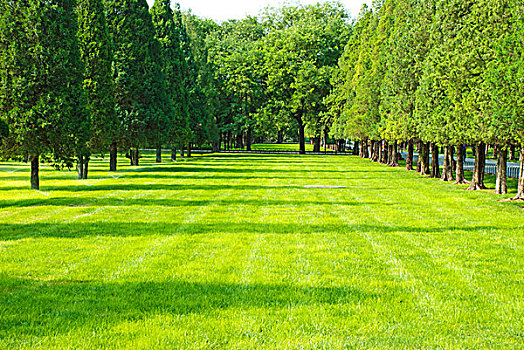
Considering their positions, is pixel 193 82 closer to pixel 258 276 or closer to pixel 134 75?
pixel 134 75

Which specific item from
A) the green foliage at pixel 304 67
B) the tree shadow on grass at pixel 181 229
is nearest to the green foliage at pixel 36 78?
the tree shadow on grass at pixel 181 229

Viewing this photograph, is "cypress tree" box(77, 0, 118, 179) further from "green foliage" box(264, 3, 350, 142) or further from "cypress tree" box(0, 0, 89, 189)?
A: "green foliage" box(264, 3, 350, 142)

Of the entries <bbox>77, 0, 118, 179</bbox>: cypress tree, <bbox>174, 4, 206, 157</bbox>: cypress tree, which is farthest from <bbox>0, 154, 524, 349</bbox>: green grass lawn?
<bbox>174, 4, 206, 157</bbox>: cypress tree

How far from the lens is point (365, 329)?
5.47m

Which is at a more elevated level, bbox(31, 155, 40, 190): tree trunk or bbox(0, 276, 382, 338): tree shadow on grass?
bbox(31, 155, 40, 190): tree trunk

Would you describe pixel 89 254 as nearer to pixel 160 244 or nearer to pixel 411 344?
pixel 160 244

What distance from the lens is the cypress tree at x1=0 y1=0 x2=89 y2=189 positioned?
18.2m

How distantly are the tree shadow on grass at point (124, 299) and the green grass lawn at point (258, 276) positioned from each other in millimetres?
23

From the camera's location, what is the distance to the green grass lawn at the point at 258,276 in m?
5.32

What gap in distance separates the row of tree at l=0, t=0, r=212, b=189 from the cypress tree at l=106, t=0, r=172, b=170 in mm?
55

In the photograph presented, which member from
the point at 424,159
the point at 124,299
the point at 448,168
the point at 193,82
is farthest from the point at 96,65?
the point at 193,82

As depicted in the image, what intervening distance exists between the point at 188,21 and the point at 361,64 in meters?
18.2

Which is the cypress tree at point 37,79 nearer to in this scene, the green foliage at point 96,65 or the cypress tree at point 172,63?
the green foliage at point 96,65

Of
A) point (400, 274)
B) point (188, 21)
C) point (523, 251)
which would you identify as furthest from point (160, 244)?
point (188, 21)
